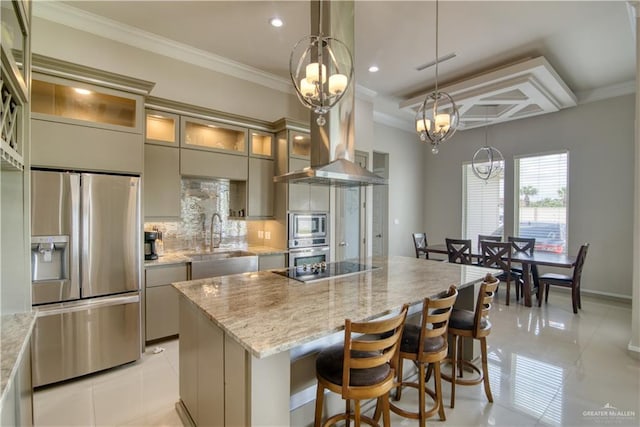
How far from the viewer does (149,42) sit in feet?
11.5

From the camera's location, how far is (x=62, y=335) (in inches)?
100.0

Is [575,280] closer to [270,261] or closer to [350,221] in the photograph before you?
[350,221]

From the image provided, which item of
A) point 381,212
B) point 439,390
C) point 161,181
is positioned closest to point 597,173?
point 381,212

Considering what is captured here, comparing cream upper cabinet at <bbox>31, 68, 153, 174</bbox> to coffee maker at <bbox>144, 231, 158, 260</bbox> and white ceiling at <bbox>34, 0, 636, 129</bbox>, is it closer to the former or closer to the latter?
coffee maker at <bbox>144, 231, 158, 260</bbox>

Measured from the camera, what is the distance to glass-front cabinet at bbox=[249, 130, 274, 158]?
13.9 feet

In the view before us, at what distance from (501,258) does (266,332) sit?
468 centimetres

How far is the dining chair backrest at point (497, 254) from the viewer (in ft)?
15.4

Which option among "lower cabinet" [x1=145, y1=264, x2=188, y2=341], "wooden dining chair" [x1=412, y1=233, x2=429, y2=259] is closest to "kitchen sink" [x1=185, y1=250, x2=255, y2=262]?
"lower cabinet" [x1=145, y1=264, x2=188, y2=341]

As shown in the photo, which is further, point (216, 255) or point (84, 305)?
point (216, 255)

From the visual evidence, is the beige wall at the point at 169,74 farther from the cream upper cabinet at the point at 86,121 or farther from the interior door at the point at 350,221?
the interior door at the point at 350,221

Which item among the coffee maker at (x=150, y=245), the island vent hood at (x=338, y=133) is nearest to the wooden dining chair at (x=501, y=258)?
the island vent hood at (x=338, y=133)

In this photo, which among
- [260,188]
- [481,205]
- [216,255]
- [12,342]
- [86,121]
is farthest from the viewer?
[481,205]

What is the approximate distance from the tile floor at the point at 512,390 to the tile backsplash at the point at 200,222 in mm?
1260

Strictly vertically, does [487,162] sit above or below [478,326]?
above
